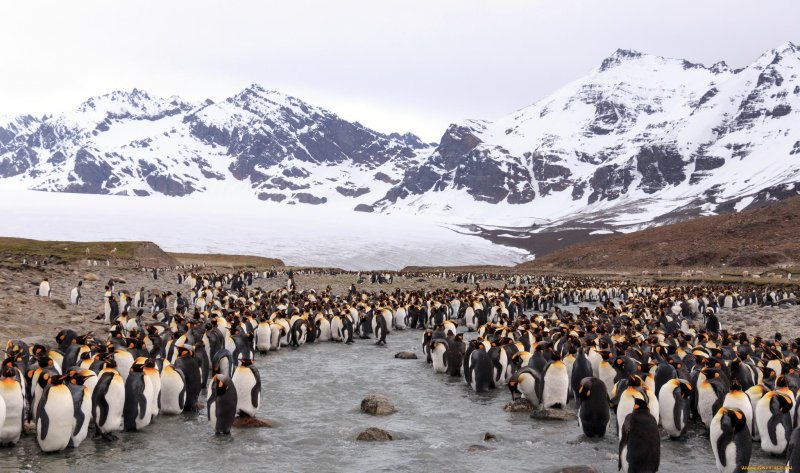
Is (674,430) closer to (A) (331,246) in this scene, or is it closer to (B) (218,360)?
(B) (218,360)

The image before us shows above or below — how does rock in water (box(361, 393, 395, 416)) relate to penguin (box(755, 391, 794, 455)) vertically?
below

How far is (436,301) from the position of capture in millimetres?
26891

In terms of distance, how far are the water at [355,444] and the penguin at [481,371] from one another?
11.1 inches

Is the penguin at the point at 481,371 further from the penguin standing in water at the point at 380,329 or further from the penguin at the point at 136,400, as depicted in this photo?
the penguin standing in water at the point at 380,329

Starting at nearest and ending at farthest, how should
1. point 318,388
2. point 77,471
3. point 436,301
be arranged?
point 77,471, point 318,388, point 436,301

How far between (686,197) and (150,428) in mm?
207408

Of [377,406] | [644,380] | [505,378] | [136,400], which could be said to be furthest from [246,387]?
[644,380]

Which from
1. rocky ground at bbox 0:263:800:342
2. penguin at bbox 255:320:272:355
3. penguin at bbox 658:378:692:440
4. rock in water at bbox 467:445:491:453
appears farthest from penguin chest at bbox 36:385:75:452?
penguin at bbox 255:320:272:355

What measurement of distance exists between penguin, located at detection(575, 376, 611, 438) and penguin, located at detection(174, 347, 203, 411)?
6444 millimetres

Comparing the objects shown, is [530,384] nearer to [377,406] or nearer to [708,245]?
[377,406]

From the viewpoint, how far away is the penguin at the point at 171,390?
36.0ft

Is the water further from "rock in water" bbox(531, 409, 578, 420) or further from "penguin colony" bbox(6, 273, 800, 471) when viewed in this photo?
"penguin colony" bbox(6, 273, 800, 471)

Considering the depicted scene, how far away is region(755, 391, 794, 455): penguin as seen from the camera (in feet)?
29.6

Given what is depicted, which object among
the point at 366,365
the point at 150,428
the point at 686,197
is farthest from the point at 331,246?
the point at 686,197
